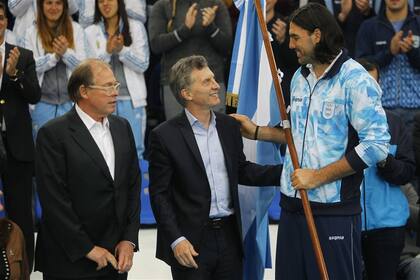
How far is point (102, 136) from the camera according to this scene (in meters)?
5.08

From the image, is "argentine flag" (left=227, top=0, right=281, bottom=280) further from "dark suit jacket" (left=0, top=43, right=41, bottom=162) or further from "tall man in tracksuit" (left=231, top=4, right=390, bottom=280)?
"dark suit jacket" (left=0, top=43, right=41, bottom=162)

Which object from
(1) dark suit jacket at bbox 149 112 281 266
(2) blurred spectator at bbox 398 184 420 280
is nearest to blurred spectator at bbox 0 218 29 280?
(1) dark suit jacket at bbox 149 112 281 266

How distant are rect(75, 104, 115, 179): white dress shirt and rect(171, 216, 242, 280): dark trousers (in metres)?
0.63

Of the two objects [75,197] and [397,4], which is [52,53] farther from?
[75,197]

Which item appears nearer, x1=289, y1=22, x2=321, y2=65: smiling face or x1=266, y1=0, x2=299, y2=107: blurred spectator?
x1=289, y1=22, x2=321, y2=65: smiling face

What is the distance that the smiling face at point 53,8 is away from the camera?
326 inches

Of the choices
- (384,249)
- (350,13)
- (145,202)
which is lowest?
(145,202)

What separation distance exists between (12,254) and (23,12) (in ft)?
11.9

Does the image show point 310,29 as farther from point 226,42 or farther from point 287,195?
point 226,42

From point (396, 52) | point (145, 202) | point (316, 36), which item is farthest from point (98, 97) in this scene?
point (396, 52)

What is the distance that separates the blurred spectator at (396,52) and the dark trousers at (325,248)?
399cm

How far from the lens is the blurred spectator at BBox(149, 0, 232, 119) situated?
870cm

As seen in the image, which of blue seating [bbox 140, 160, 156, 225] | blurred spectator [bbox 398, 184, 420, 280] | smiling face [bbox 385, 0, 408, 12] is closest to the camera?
blurred spectator [bbox 398, 184, 420, 280]

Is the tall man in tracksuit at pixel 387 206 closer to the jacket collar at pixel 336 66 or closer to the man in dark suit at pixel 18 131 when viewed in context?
the jacket collar at pixel 336 66
